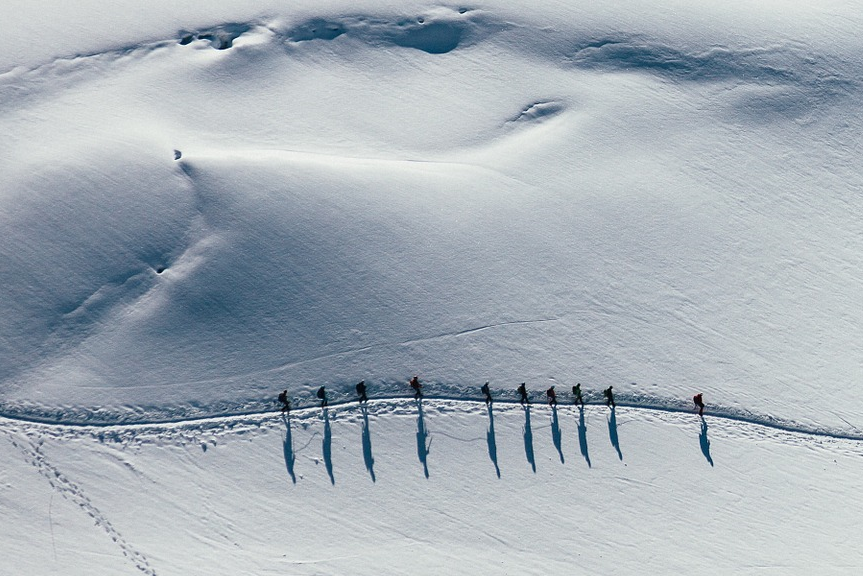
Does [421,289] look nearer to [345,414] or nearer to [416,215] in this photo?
[416,215]

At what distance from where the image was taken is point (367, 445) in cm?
2770

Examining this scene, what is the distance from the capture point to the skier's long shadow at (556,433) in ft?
92.7

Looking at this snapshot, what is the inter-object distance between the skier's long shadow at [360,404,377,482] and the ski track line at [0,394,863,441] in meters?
0.53

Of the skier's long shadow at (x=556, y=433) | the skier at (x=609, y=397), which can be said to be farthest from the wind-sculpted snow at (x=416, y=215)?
the skier's long shadow at (x=556, y=433)

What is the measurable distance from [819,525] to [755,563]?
280 cm

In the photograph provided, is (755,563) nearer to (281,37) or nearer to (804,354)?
(804,354)

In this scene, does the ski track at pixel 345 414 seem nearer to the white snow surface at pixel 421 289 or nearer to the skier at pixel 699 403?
the white snow surface at pixel 421 289

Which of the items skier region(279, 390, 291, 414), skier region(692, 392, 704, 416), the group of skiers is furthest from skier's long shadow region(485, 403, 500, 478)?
skier region(692, 392, 704, 416)

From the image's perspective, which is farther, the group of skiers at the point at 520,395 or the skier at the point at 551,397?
the skier at the point at 551,397

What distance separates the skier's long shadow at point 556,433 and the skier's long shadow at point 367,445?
593 centimetres

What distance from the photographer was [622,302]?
32.0 m

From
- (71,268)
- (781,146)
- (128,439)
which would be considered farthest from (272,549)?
(781,146)

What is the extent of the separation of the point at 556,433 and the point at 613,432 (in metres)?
1.96

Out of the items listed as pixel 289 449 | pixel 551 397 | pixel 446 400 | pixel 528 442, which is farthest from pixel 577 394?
pixel 289 449
